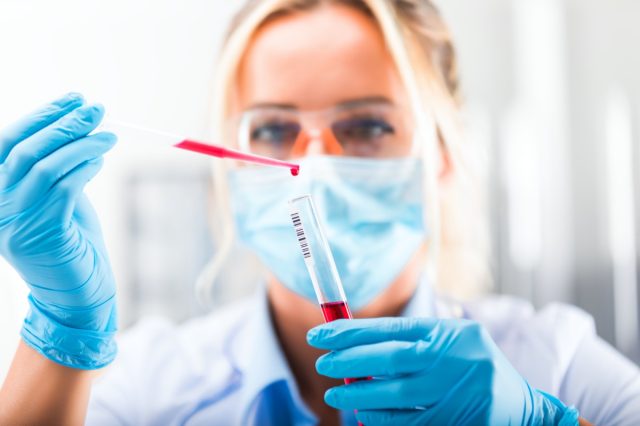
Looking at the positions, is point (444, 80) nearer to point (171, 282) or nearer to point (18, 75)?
point (18, 75)

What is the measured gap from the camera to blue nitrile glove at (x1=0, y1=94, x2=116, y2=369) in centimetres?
70

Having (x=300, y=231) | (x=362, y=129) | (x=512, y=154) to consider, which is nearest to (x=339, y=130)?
(x=362, y=129)

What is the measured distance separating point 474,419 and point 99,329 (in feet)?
1.57

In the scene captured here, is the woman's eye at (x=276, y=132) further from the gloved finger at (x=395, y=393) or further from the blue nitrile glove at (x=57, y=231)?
the gloved finger at (x=395, y=393)

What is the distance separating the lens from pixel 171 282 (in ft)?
7.92

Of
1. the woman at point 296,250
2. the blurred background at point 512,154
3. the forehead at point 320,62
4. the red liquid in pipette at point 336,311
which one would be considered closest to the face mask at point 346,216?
the woman at point 296,250

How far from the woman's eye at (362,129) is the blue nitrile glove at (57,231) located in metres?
0.42

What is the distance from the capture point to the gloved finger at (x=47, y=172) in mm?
689

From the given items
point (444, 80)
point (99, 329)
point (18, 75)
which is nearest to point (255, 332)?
point (99, 329)

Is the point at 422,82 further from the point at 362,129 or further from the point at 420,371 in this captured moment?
the point at 420,371

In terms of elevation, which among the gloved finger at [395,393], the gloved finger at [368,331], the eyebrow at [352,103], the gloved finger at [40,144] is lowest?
the gloved finger at [395,393]

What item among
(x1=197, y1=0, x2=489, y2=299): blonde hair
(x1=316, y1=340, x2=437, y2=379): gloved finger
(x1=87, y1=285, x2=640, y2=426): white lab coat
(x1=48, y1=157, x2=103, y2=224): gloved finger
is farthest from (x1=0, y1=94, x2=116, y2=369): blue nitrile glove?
(x1=197, y1=0, x2=489, y2=299): blonde hair

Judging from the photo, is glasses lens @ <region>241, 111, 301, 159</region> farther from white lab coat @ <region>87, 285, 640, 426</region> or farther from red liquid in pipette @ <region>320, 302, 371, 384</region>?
red liquid in pipette @ <region>320, 302, 371, 384</region>

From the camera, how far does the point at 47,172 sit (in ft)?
2.27
